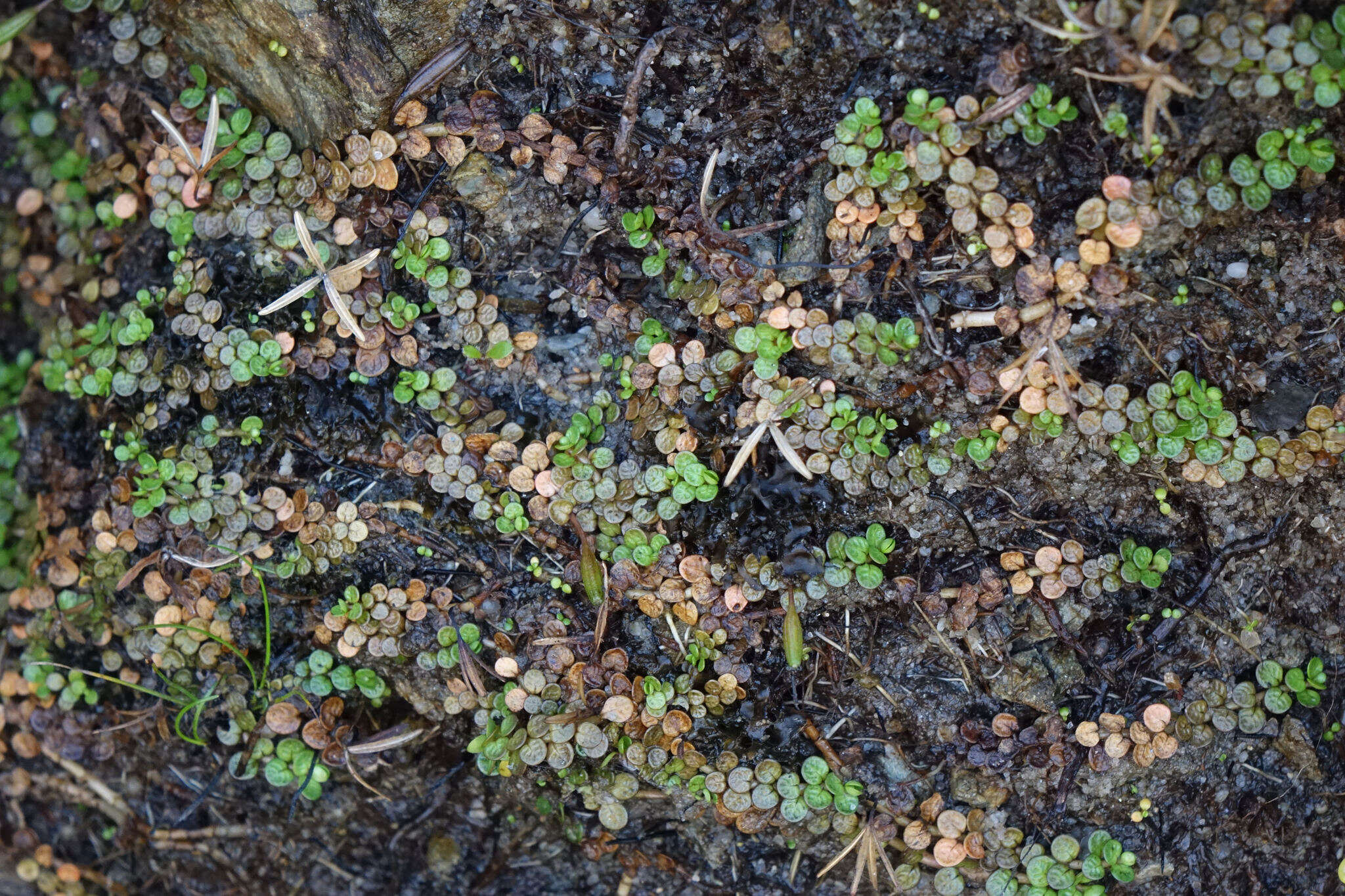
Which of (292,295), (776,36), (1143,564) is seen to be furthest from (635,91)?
(1143,564)

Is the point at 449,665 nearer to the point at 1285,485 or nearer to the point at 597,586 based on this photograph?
the point at 597,586

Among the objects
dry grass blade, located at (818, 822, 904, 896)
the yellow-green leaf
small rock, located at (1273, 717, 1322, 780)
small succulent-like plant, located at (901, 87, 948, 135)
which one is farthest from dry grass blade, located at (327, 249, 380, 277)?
small rock, located at (1273, 717, 1322, 780)

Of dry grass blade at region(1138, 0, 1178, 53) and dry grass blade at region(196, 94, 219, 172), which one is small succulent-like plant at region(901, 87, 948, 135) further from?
dry grass blade at region(196, 94, 219, 172)

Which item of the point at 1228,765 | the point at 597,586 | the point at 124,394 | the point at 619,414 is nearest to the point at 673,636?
the point at 597,586

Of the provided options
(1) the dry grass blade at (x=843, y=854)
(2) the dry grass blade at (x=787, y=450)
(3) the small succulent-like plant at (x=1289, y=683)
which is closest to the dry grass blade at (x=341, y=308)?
(2) the dry grass blade at (x=787, y=450)

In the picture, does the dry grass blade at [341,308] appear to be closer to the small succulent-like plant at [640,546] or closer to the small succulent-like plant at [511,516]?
the small succulent-like plant at [511,516]
